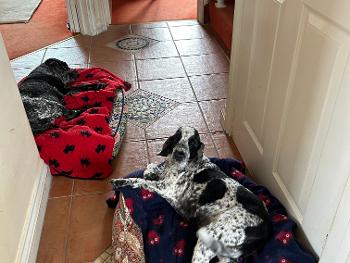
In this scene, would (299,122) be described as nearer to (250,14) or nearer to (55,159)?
(250,14)

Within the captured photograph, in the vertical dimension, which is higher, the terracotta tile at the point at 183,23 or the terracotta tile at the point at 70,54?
the terracotta tile at the point at 183,23

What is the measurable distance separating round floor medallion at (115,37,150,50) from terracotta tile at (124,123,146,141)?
1328mm

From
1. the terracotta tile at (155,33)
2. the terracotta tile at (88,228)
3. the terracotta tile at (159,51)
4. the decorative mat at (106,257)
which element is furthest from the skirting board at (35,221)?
the terracotta tile at (155,33)

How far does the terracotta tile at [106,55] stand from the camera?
322cm

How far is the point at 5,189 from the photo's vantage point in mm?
1292

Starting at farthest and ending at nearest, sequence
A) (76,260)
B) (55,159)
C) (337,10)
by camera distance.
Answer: (55,159) → (76,260) → (337,10)

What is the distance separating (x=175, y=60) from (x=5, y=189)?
7.04 ft

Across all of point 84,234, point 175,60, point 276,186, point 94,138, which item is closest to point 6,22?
point 175,60

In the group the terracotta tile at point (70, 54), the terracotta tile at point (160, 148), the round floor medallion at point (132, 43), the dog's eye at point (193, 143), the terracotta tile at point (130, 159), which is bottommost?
the terracotta tile at point (130, 159)

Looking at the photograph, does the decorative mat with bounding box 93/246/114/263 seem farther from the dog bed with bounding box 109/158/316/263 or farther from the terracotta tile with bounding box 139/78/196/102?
the terracotta tile with bounding box 139/78/196/102

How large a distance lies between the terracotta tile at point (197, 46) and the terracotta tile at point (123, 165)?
1427mm

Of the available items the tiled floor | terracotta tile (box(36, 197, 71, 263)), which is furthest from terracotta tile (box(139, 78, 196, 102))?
terracotta tile (box(36, 197, 71, 263))

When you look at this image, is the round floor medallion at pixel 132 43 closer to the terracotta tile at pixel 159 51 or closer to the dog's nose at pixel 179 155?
the terracotta tile at pixel 159 51

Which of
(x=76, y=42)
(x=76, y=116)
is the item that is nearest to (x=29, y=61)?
(x=76, y=42)
